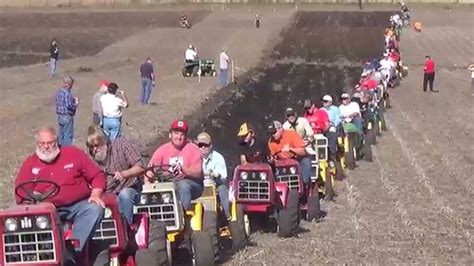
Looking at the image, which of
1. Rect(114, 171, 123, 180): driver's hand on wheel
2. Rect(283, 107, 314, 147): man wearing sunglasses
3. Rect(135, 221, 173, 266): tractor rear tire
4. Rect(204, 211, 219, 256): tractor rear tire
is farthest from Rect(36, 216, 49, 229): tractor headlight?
Rect(283, 107, 314, 147): man wearing sunglasses

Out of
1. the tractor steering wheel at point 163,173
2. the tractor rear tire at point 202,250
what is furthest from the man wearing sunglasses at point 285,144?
the tractor rear tire at point 202,250

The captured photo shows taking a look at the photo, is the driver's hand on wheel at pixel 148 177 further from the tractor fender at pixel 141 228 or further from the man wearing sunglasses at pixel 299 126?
the man wearing sunglasses at pixel 299 126

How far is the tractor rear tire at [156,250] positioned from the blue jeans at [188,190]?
52 cm

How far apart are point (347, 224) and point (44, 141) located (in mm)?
6695

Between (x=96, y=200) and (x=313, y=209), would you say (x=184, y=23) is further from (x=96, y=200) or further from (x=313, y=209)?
(x=96, y=200)

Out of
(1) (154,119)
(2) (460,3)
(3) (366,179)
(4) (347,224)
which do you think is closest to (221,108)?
(1) (154,119)

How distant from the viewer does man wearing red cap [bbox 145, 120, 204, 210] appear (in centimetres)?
1059

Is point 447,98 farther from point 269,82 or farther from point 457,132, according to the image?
point 457,132

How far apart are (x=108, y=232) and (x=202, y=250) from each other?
5.83 ft

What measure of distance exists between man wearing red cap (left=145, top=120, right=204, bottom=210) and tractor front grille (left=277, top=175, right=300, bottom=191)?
2617 millimetres

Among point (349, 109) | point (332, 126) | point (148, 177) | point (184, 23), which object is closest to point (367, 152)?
point (349, 109)

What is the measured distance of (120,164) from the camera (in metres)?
9.89

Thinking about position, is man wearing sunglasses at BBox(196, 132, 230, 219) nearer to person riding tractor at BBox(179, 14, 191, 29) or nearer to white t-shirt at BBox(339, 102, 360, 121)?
white t-shirt at BBox(339, 102, 360, 121)

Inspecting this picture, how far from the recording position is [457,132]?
26.0 metres
